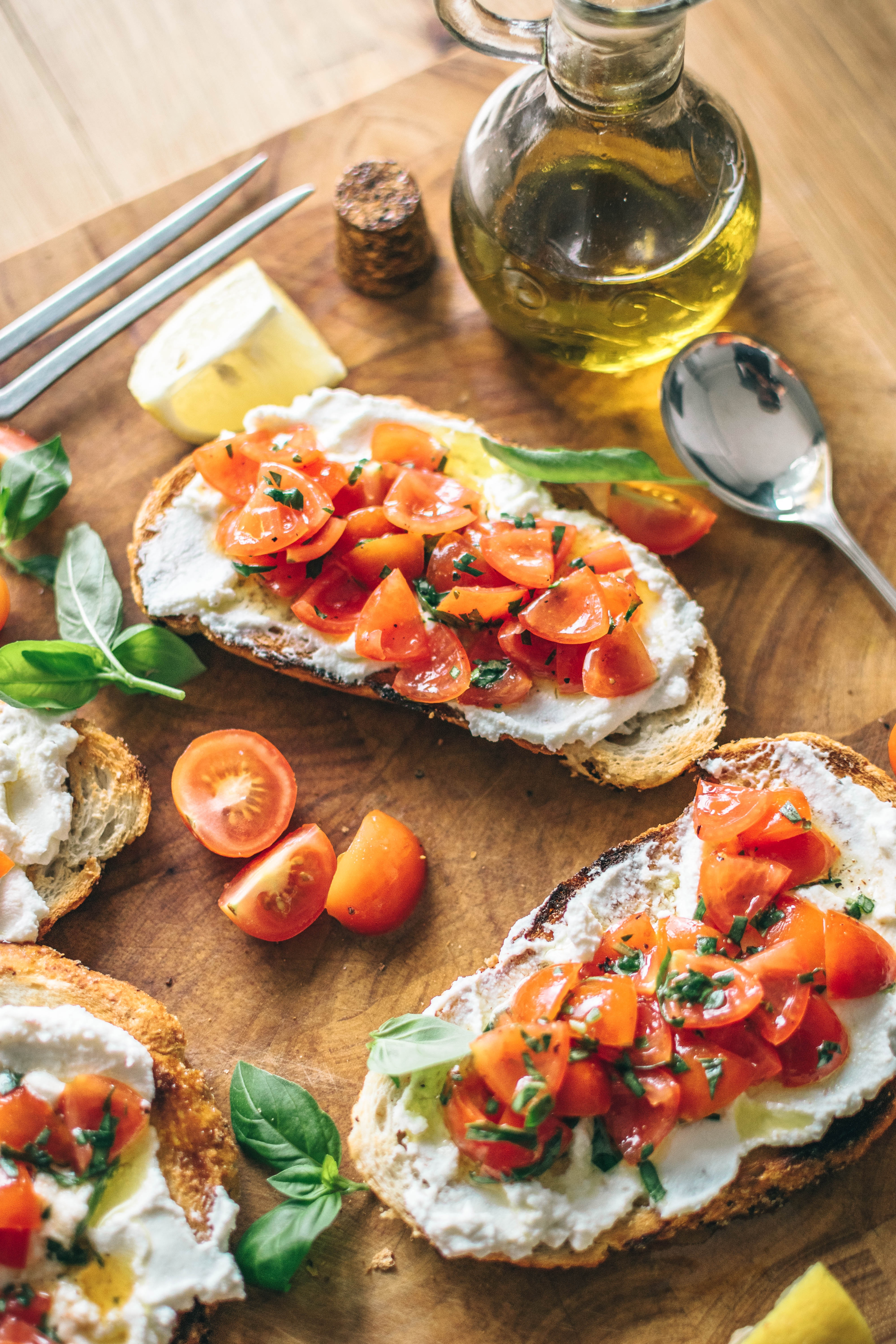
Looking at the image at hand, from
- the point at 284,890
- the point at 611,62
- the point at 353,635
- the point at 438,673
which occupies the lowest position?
the point at 284,890

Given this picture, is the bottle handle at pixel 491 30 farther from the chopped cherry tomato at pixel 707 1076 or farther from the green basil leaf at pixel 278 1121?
the green basil leaf at pixel 278 1121

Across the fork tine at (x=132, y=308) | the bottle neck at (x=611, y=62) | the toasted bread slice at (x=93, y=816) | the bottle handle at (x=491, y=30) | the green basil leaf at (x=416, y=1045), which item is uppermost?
the bottle handle at (x=491, y=30)

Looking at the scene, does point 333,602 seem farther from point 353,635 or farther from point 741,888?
point 741,888

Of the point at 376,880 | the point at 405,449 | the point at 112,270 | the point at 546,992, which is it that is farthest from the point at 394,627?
the point at 112,270

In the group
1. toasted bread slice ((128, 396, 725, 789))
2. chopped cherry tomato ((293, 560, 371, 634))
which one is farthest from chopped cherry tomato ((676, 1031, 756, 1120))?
chopped cherry tomato ((293, 560, 371, 634))

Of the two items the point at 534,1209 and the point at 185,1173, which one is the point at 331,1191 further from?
the point at 534,1209

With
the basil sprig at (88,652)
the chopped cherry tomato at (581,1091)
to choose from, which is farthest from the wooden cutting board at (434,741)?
the chopped cherry tomato at (581,1091)

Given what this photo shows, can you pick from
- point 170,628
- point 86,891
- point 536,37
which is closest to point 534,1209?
point 86,891
